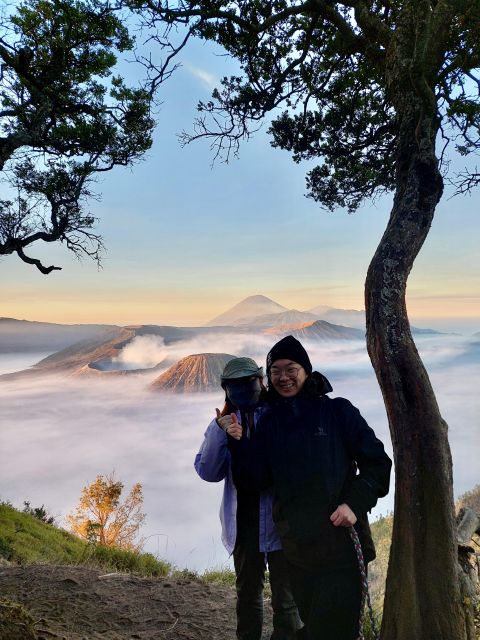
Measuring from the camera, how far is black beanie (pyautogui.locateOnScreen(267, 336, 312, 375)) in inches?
130

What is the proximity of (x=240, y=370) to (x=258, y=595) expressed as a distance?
5.83 feet

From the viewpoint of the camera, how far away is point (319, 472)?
3039mm

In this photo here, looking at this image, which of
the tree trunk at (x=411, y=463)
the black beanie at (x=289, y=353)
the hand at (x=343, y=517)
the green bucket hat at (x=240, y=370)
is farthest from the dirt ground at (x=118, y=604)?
the black beanie at (x=289, y=353)

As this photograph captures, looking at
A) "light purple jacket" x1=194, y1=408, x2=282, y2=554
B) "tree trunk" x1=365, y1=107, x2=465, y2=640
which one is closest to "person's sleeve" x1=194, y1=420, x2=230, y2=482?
"light purple jacket" x1=194, y1=408, x2=282, y2=554

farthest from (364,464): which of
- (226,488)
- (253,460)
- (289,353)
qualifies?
(226,488)

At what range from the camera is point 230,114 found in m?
8.36

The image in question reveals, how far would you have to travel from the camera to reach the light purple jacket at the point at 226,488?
3.42m

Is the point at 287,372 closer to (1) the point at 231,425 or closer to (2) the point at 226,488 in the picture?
(1) the point at 231,425

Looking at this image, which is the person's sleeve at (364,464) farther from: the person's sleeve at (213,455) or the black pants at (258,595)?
the black pants at (258,595)

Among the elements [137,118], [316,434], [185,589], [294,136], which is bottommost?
[185,589]

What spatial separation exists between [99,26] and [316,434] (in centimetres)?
863

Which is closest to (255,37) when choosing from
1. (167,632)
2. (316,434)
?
(316,434)

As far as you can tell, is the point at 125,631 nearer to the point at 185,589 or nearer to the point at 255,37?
the point at 185,589

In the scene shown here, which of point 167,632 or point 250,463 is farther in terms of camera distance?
point 167,632
